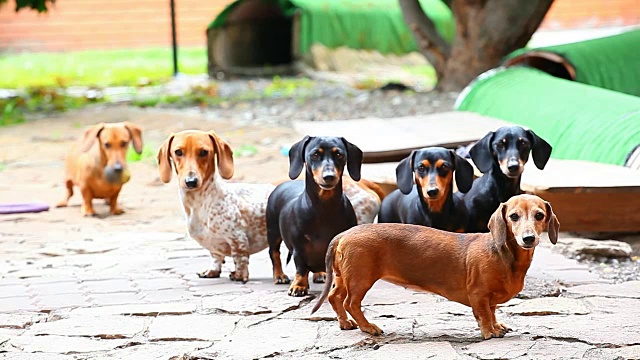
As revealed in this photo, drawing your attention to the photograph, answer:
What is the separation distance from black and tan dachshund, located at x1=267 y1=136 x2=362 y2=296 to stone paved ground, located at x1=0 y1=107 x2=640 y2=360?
0.73 ft

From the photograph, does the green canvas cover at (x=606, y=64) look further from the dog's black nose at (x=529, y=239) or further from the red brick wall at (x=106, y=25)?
the red brick wall at (x=106, y=25)

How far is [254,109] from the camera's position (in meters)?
13.2

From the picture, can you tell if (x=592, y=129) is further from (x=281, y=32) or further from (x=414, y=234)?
(x=281, y=32)

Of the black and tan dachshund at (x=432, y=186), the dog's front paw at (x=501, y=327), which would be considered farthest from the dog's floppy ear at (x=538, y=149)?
the dog's front paw at (x=501, y=327)

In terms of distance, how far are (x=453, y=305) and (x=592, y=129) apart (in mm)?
2927

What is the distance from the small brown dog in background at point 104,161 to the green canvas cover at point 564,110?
10.6 ft

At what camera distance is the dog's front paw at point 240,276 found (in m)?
5.48

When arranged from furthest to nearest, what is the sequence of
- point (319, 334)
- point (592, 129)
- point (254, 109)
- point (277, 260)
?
point (254, 109)
point (592, 129)
point (277, 260)
point (319, 334)

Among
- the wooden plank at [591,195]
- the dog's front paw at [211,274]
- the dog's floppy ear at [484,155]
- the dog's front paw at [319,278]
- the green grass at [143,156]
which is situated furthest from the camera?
the green grass at [143,156]

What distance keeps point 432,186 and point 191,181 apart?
1.27m

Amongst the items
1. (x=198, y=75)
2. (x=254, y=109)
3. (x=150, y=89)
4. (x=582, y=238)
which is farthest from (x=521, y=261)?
(x=198, y=75)

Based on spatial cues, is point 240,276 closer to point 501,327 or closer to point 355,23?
point 501,327

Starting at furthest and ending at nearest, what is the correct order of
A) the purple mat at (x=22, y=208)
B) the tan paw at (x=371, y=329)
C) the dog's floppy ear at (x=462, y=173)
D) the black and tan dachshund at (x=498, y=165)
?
the purple mat at (x=22, y=208) → the black and tan dachshund at (x=498, y=165) → the dog's floppy ear at (x=462, y=173) → the tan paw at (x=371, y=329)

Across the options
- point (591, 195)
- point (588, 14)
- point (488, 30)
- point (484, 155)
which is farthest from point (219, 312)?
point (588, 14)
